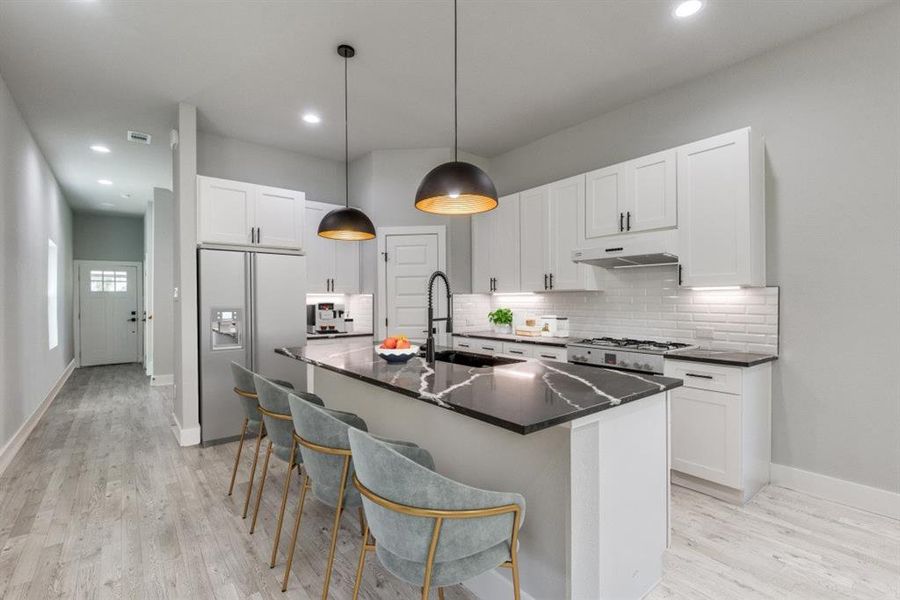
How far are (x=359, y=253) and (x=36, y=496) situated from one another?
3.56 m

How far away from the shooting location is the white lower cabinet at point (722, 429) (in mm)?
2756

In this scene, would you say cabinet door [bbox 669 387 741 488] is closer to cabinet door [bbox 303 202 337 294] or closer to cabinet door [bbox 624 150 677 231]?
cabinet door [bbox 624 150 677 231]

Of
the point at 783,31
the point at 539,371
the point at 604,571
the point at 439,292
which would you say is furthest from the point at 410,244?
the point at 604,571

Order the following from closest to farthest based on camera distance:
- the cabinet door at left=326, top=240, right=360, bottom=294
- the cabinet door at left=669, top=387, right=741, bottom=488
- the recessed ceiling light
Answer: the recessed ceiling light < the cabinet door at left=669, top=387, right=741, bottom=488 < the cabinet door at left=326, top=240, right=360, bottom=294

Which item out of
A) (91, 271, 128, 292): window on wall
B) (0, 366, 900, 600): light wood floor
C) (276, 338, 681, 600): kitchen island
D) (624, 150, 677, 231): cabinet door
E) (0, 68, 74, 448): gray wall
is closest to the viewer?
(276, 338, 681, 600): kitchen island

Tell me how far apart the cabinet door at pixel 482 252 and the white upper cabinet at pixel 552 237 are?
492 mm

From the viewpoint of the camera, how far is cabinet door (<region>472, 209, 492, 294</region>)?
5047mm

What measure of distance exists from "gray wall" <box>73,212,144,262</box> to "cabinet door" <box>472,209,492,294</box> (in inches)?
311

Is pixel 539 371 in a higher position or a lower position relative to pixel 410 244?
lower

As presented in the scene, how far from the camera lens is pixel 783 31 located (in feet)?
9.52

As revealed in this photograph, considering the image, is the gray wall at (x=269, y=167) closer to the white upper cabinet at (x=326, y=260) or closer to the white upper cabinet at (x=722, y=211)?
the white upper cabinet at (x=326, y=260)

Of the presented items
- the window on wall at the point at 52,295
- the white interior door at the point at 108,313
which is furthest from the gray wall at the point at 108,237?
the window on wall at the point at 52,295

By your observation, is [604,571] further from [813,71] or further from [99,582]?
[813,71]

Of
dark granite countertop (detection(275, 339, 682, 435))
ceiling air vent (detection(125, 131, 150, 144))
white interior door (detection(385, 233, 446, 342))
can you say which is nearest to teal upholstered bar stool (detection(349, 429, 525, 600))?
dark granite countertop (detection(275, 339, 682, 435))
